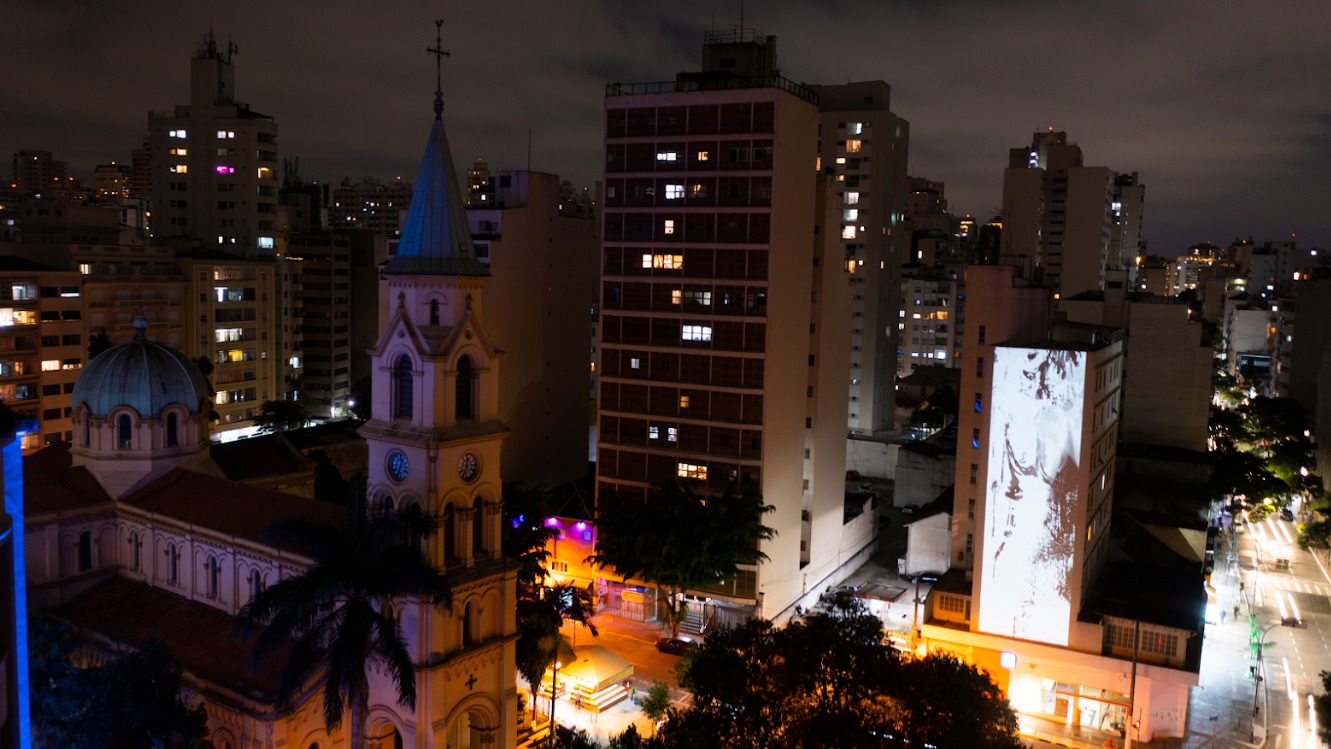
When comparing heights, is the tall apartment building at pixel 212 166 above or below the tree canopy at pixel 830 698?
above

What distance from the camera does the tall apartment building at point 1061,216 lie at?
141125 millimetres

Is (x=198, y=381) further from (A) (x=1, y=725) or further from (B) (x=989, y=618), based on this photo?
(B) (x=989, y=618)

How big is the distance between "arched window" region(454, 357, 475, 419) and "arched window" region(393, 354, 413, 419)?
191cm

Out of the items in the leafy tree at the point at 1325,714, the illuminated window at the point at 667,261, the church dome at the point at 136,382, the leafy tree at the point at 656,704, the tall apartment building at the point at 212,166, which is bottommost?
the leafy tree at the point at 656,704

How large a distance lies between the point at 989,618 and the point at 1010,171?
104 m

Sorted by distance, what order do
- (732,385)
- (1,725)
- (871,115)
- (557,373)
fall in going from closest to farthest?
(1,725)
(732,385)
(557,373)
(871,115)

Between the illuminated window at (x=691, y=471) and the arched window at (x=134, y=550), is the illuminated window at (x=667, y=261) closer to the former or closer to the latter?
the illuminated window at (x=691, y=471)

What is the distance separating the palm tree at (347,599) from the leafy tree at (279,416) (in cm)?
6062

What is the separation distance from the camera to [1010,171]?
140750mm

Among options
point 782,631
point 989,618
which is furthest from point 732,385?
point 782,631

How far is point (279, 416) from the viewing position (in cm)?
9212

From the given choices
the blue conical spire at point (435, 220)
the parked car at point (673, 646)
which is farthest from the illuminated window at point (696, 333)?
the blue conical spire at point (435, 220)

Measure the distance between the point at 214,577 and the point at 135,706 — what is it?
34.8 ft

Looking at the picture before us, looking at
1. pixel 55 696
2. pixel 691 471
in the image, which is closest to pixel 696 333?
pixel 691 471
